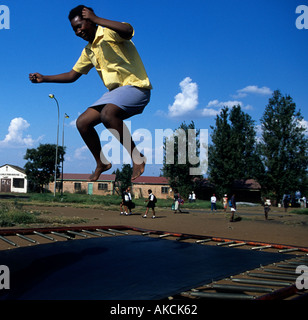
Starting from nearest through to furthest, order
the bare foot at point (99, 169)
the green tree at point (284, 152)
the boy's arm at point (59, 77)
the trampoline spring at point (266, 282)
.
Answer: the trampoline spring at point (266, 282) < the bare foot at point (99, 169) < the boy's arm at point (59, 77) < the green tree at point (284, 152)

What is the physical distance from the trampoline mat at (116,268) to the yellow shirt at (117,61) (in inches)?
54.3

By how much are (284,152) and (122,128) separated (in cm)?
3407

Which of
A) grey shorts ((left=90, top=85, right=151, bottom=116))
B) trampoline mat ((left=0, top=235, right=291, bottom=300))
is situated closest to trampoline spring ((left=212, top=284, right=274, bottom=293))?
trampoline mat ((left=0, top=235, right=291, bottom=300))

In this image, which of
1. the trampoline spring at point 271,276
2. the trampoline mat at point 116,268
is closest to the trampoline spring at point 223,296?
the trampoline mat at point 116,268

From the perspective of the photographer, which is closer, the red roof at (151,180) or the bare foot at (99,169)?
the bare foot at (99,169)

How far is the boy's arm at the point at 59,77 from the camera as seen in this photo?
2.85 metres

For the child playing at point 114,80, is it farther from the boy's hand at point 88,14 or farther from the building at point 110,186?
the building at point 110,186

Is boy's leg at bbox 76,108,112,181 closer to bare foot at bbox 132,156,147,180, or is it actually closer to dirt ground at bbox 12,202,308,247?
bare foot at bbox 132,156,147,180

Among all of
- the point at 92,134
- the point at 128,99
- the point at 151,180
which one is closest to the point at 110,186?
the point at 151,180

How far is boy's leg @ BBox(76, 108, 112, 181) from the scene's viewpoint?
2.49 meters

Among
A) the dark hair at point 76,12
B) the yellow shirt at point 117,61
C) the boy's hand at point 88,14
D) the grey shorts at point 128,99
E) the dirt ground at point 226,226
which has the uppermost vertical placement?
the dark hair at point 76,12

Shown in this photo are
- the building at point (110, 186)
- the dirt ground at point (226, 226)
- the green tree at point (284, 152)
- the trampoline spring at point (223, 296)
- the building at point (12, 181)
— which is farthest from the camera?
the building at point (12, 181)
